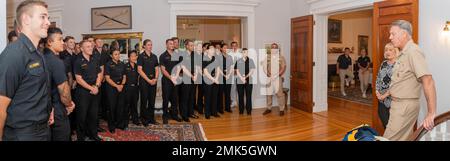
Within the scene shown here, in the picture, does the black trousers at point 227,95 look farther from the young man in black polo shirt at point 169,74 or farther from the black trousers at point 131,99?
the black trousers at point 131,99

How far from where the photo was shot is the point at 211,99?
23.8 feet

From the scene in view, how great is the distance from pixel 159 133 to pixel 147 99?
0.99 meters

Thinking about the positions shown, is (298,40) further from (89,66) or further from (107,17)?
(89,66)

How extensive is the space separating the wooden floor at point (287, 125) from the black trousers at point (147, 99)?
1.01 metres

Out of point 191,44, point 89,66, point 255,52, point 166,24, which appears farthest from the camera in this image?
point 255,52

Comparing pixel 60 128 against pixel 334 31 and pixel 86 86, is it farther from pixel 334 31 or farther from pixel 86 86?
pixel 334 31

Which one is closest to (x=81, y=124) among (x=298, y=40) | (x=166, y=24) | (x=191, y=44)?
(x=191, y=44)

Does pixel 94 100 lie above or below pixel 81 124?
above

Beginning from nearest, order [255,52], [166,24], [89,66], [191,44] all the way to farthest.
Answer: [89,66], [191,44], [166,24], [255,52]

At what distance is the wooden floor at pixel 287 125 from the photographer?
553cm

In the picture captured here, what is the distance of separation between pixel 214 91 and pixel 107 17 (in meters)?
3.00

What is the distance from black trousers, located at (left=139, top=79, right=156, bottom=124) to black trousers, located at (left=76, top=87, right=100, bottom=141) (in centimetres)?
125

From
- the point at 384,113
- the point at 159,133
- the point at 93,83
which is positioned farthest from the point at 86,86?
the point at 384,113

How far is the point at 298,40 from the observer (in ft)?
26.6
